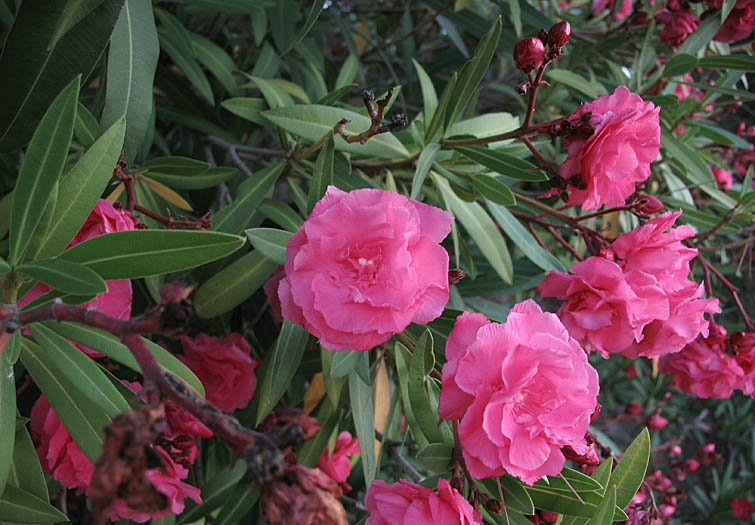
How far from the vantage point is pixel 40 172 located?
0.72 meters

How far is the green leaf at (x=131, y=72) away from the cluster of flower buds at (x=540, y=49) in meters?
0.60

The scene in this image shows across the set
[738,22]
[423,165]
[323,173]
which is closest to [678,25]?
[738,22]

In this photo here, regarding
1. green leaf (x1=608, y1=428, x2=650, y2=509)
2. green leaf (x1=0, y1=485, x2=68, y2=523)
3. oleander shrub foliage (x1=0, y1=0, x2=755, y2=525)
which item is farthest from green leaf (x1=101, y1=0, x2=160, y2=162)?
green leaf (x1=608, y1=428, x2=650, y2=509)

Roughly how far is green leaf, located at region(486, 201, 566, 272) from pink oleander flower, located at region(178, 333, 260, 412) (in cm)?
57

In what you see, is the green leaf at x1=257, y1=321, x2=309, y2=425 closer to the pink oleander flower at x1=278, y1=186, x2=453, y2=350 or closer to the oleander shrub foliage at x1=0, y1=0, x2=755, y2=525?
the oleander shrub foliage at x1=0, y1=0, x2=755, y2=525

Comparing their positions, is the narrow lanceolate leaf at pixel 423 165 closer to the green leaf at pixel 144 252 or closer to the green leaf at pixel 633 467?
the green leaf at pixel 144 252

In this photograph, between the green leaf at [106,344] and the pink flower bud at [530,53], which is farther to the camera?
the pink flower bud at [530,53]

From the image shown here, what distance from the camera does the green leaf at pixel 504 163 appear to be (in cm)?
99

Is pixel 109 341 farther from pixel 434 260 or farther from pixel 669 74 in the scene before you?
pixel 669 74

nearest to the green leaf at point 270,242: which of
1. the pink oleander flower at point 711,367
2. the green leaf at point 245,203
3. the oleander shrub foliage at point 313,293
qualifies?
the oleander shrub foliage at point 313,293

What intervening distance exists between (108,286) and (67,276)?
0.17 m

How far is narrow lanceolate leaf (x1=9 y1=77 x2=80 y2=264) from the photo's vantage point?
28.2 inches

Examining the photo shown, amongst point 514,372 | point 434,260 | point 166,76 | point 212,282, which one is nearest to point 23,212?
point 212,282

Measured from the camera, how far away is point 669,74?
1517 mm
